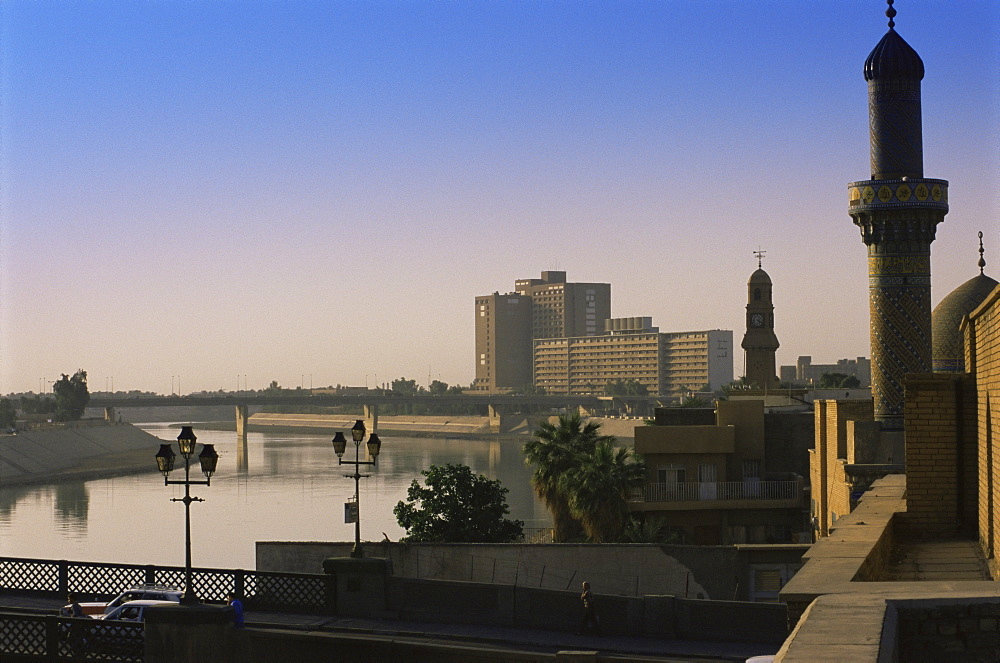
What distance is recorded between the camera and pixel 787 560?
24.7 meters

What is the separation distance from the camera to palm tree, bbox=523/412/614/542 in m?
38.3

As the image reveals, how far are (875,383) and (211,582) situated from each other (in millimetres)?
19417

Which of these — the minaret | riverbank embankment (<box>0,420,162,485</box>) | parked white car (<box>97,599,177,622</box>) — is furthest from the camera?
riverbank embankment (<box>0,420,162,485</box>)

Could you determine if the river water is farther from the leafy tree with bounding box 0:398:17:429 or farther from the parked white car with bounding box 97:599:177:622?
the parked white car with bounding box 97:599:177:622

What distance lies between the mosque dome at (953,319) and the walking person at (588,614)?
33.9m

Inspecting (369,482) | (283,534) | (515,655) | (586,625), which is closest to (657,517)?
(586,625)

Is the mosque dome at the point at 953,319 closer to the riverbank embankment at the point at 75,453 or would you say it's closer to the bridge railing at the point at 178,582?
the bridge railing at the point at 178,582

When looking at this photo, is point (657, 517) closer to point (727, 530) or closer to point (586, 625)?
point (727, 530)

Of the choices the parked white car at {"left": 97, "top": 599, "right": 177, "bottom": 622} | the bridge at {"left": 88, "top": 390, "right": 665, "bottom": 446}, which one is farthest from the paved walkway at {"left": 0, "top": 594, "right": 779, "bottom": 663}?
the bridge at {"left": 88, "top": 390, "right": 665, "bottom": 446}

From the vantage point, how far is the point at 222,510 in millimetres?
79812

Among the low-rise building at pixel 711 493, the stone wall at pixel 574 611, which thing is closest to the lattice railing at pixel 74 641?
the stone wall at pixel 574 611

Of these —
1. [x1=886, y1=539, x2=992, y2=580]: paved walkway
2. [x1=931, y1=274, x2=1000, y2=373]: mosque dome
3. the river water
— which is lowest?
the river water

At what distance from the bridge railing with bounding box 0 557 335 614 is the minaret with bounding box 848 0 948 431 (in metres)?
17.6

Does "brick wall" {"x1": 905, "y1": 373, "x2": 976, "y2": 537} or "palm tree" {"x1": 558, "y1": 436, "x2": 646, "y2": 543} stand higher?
"brick wall" {"x1": 905, "y1": 373, "x2": 976, "y2": 537}
